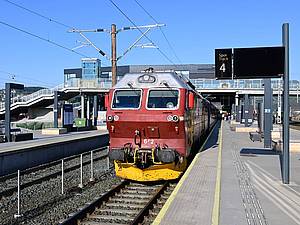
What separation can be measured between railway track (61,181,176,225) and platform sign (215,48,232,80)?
11.8 ft

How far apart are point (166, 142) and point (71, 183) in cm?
343

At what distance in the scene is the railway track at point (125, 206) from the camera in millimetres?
7934

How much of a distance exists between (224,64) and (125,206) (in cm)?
498

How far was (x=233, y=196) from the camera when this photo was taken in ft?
28.8

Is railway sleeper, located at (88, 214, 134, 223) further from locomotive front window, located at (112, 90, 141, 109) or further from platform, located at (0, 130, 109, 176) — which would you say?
platform, located at (0, 130, 109, 176)

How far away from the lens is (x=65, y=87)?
60406 mm

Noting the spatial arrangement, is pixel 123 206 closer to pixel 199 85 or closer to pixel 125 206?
pixel 125 206

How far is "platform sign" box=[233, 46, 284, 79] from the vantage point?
1058 centimetres

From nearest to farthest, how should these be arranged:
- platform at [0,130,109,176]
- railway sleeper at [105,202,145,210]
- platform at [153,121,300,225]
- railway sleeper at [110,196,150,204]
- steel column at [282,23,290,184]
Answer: platform at [153,121,300,225], railway sleeper at [105,202,145,210], railway sleeper at [110,196,150,204], steel column at [282,23,290,184], platform at [0,130,109,176]

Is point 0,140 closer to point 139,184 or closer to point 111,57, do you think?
point 111,57

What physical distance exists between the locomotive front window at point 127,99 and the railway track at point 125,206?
2.28 metres

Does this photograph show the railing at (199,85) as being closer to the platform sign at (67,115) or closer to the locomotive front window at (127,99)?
the platform sign at (67,115)

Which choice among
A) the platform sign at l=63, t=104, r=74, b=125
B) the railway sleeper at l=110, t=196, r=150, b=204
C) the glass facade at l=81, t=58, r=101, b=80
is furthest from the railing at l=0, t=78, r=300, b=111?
the railway sleeper at l=110, t=196, r=150, b=204

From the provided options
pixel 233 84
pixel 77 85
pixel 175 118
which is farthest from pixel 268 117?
pixel 77 85
